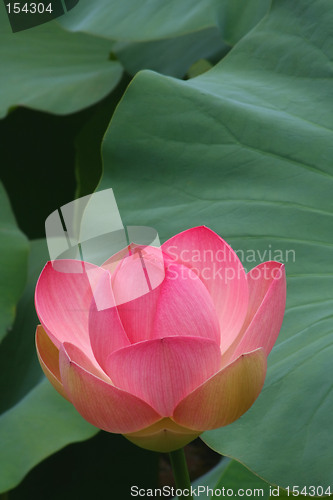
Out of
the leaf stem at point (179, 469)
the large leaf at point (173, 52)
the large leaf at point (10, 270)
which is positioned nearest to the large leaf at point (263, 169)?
the leaf stem at point (179, 469)

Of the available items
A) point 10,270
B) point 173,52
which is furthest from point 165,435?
point 173,52

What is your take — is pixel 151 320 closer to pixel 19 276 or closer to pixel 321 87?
pixel 321 87

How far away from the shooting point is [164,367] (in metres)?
0.38

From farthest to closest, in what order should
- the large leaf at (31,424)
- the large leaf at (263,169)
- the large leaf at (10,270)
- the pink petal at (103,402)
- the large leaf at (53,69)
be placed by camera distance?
the large leaf at (53,69), the large leaf at (10,270), the large leaf at (31,424), the large leaf at (263,169), the pink petal at (103,402)

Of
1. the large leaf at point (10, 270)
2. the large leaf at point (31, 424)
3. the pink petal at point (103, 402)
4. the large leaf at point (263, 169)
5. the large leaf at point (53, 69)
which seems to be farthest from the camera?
the large leaf at point (53, 69)

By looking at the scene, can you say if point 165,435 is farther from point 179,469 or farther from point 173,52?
point 173,52

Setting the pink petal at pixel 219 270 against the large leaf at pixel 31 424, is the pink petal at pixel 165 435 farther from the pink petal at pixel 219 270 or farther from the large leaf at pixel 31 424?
the large leaf at pixel 31 424

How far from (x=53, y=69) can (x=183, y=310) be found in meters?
1.33

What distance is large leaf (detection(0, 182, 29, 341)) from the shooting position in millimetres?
1032

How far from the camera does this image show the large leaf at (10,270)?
3.39ft

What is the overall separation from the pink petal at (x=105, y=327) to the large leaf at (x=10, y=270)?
0.65 meters

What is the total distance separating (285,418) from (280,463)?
0.15 feet

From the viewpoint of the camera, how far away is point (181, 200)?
77 centimetres

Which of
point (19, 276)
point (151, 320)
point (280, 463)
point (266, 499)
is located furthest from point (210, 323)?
point (19, 276)
